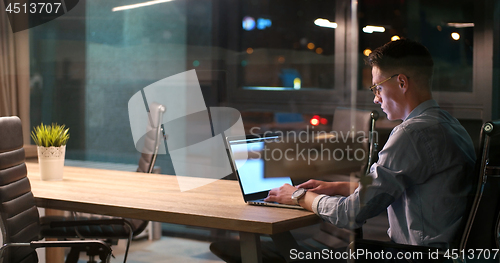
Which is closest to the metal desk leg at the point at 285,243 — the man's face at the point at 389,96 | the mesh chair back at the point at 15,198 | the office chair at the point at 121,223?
the man's face at the point at 389,96

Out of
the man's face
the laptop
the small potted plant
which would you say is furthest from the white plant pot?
the man's face

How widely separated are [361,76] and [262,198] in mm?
597

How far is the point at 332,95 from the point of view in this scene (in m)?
1.92

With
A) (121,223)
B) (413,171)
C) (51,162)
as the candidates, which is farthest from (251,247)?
(51,162)

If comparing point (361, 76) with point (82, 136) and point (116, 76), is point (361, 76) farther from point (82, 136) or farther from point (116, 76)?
point (82, 136)

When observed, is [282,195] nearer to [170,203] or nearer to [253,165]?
[253,165]

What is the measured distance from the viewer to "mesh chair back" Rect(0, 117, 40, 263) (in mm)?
1879

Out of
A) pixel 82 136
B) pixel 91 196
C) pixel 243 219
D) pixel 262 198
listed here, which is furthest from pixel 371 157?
pixel 82 136

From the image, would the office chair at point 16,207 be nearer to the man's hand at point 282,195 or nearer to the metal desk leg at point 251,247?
the metal desk leg at point 251,247

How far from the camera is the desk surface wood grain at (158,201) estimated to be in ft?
5.46

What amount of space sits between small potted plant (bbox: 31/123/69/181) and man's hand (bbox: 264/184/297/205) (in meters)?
1.11

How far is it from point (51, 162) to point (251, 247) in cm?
A: 113

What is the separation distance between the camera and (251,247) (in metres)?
1.81

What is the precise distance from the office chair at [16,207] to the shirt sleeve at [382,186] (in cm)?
88
